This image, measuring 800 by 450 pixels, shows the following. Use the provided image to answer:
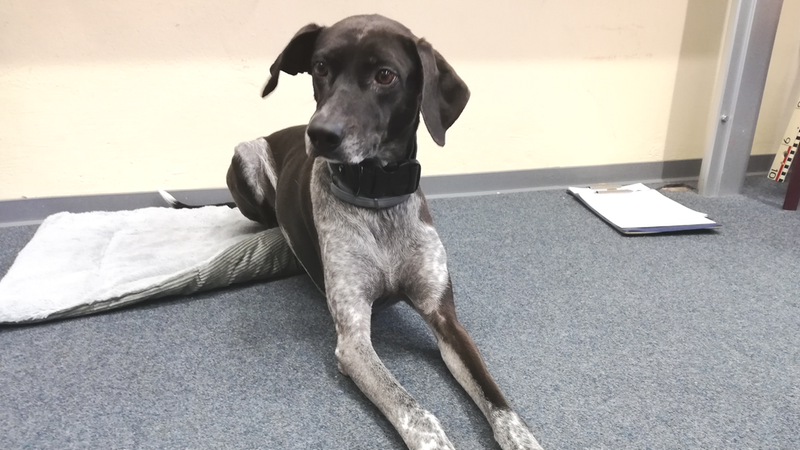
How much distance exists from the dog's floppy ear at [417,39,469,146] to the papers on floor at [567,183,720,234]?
1434mm

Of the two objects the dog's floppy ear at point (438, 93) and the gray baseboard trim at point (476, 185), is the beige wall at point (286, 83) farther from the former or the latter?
the dog's floppy ear at point (438, 93)

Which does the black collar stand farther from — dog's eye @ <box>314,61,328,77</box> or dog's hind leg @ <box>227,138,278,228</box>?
dog's hind leg @ <box>227,138,278,228</box>

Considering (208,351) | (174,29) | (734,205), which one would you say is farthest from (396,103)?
(734,205)

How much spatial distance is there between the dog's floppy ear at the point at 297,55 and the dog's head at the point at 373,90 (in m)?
0.09

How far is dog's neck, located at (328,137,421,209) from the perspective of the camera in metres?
1.52

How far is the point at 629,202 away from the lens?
286 centimetres

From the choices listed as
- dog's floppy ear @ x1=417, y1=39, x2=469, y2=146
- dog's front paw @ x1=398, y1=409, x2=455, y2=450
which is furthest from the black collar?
dog's front paw @ x1=398, y1=409, x2=455, y2=450

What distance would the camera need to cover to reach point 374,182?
1.53 meters

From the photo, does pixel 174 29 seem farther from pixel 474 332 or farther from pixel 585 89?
pixel 585 89

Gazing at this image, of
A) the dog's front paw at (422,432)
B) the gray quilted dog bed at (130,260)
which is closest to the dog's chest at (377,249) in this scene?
the dog's front paw at (422,432)

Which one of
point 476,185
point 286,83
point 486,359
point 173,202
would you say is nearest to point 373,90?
point 486,359

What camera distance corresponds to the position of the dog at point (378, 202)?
1296mm

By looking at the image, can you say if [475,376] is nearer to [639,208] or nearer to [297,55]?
[297,55]

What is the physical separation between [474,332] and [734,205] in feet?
6.72
